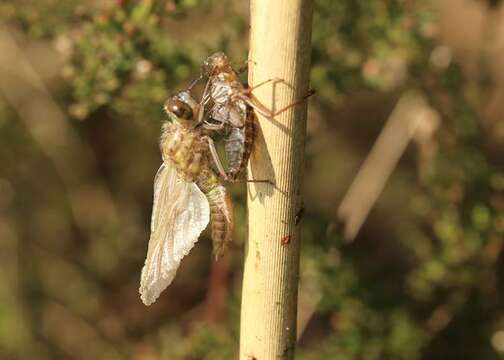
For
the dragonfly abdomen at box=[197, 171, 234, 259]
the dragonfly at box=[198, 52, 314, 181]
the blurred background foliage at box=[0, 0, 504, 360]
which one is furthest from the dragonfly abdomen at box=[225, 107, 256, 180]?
the blurred background foliage at box=[0, 0, 504, 360]

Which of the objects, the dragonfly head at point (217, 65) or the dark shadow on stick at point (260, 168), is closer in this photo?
the dark shadow on stick at point (260, 168)

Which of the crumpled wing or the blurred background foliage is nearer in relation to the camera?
the crumpled wing

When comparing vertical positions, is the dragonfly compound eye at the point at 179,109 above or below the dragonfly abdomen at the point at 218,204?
above

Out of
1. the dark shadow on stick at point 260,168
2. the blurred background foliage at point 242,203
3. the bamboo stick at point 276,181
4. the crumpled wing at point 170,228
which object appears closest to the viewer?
the bamboo stick at point 276,181

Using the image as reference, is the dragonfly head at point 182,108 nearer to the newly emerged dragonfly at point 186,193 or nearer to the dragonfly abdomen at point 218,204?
the newly emerged dragonfly at point 186,193

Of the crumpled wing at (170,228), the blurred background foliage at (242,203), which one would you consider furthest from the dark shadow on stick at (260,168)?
the blurred background foliage at (242,203)

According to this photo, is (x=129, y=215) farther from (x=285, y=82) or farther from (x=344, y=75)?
(x=285, y=82)

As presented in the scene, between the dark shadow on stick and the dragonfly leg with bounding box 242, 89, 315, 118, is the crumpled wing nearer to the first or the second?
the dark shadow on stick

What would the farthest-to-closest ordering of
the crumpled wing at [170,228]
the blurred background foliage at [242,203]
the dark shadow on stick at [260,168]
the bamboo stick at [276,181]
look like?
1. the blurred background foliage at [242,203]
2. the crumpled wing at [170,228]
3. the dark shadow on stick at [260,168]
4. the bamboo stick at [276,181]
